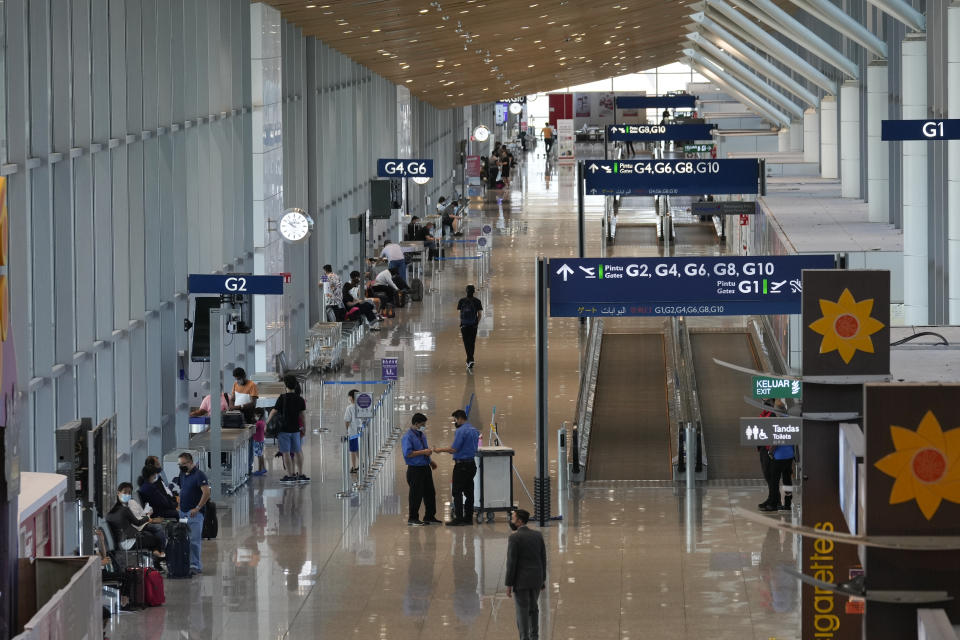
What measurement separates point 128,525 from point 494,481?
4.15m

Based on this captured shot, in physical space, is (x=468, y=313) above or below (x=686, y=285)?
below

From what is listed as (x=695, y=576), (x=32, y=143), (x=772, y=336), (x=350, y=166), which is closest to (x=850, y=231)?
(x=772, y=336)

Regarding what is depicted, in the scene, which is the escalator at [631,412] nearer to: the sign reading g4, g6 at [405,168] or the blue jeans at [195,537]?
the blue jeans at [195,537]

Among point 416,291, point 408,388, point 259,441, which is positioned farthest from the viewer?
point 416,291

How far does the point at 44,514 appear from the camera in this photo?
7.75 meters

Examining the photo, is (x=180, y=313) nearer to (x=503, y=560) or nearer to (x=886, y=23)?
(x=503, y=560)

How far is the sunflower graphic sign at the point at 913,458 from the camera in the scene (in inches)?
240

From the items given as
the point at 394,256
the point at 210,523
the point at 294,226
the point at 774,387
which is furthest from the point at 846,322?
the point at 394,256

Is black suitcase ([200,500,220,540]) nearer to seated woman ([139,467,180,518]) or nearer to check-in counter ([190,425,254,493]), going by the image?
seated woman ([139,467,180,518])

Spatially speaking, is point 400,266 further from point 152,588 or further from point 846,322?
point 846,322

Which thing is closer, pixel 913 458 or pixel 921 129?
pixel 913 458

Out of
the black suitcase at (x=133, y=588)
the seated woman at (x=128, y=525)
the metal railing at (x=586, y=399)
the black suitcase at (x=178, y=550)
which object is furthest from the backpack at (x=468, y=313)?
the black suitcase at (x=133, y=588)

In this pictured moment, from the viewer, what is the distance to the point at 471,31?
34.9m

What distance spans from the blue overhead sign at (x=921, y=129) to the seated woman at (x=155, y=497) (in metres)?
8.27
